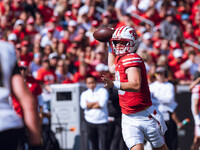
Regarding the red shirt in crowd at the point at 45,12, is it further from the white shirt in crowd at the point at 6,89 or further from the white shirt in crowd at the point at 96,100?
the white shirt in crowd at the point at 6,89

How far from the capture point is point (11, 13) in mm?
11234

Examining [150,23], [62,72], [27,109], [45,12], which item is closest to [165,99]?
[62,72]

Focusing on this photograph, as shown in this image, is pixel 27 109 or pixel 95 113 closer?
pixel 27 109

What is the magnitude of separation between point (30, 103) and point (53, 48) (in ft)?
24.3

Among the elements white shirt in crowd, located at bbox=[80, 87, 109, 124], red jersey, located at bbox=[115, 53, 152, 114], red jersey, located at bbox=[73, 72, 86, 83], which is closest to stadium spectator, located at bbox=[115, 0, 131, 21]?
red jersey, located at bbox=[73, 72, 86, 83]

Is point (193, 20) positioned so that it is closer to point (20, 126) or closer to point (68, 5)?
point (68, 5)

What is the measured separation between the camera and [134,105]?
187 inches

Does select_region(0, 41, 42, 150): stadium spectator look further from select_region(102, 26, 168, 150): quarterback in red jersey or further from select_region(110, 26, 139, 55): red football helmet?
select_region(110, 26, 139, 55): red football helmet

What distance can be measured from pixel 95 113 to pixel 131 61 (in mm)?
3251

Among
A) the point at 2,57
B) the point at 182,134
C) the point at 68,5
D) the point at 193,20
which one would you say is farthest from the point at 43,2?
the point at 2,57

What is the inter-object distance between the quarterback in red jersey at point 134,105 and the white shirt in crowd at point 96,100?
2.75m

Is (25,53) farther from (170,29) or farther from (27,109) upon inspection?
(27,109)

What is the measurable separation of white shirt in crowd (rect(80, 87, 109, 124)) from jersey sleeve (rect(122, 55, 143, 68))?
10.2 feet

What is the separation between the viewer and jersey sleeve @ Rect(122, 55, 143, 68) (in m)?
4.50
